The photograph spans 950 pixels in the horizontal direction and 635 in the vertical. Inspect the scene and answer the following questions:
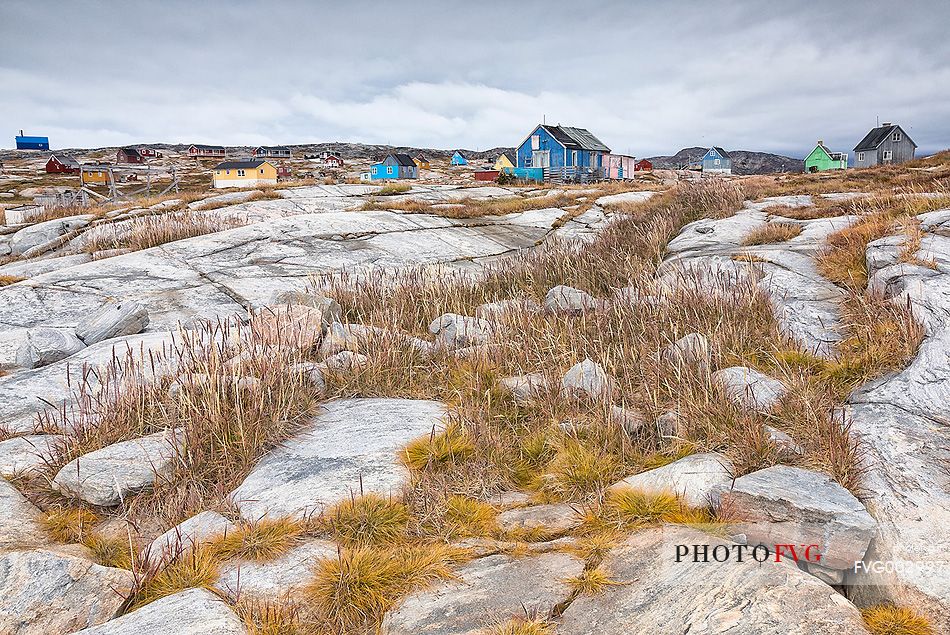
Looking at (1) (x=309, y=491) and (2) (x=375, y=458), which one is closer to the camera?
(1) (x=309, y=491)

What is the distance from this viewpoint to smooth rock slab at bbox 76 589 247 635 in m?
2.61

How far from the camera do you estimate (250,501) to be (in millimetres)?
4094

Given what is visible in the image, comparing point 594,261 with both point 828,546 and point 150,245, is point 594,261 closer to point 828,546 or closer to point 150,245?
point 828,546

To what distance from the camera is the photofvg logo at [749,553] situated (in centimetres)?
317

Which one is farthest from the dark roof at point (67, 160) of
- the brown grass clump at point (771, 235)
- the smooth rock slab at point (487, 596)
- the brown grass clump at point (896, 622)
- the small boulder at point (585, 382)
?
the brown grass clump at point (896, 622)

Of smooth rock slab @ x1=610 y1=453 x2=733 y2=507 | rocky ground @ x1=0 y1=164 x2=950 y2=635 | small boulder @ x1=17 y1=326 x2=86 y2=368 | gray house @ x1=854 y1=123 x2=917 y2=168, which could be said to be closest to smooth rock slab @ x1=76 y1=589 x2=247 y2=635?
rocky ground @ x1=0 y1=164 x2=950 y2=635

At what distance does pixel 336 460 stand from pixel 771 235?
9.37 meters

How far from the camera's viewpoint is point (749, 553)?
322 cm

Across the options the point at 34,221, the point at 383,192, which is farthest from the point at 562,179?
the point at 34,221

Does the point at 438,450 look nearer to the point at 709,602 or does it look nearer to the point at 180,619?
the point at 180,619

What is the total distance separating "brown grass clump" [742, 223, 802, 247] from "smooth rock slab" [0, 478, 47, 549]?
35.7 feet

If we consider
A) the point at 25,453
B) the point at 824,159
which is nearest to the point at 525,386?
the point at 25,453

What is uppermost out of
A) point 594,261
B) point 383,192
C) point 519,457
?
point 383,192

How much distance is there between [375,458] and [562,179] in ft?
162
